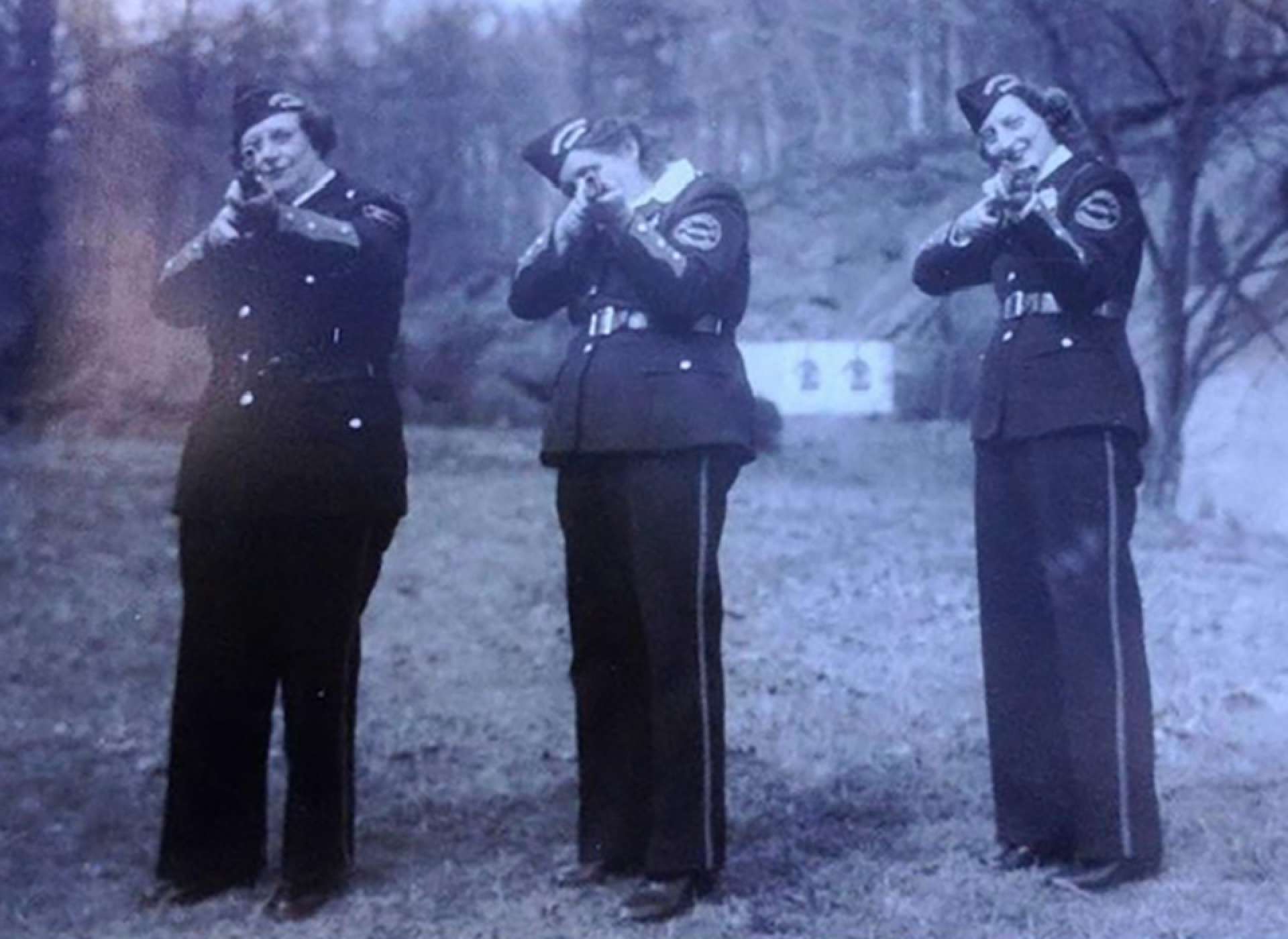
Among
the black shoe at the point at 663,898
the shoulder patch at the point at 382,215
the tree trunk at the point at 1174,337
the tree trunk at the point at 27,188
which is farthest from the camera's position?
the tree trunk at the point at 1174,337

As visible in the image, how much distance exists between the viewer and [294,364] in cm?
187

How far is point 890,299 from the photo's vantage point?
2.16m

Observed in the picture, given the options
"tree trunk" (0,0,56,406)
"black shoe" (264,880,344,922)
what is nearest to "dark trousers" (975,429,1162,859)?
"black shoe" (264,880,344,922)

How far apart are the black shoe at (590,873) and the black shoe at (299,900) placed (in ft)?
0.77

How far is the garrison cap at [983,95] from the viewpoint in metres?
2.00

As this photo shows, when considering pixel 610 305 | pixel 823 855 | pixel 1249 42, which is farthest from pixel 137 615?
pixel 1249 42

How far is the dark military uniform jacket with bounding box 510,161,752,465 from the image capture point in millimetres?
1857

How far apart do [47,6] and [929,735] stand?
53.3 inches

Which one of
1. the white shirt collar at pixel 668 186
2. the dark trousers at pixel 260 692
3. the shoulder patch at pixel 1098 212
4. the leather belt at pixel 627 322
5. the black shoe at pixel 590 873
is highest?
the white shirt collar at pixel 668 186

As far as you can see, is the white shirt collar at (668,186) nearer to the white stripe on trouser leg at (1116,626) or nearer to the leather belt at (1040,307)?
the leather belt at (1040,307)

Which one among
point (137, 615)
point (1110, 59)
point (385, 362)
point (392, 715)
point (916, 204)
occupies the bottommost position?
point (392, 715)

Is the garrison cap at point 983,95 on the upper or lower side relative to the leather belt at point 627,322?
upper

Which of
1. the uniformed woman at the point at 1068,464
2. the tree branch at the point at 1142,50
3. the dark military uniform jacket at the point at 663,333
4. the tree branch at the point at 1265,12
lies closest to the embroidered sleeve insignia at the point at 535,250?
the dark military uniform jacket at the point at 663,333

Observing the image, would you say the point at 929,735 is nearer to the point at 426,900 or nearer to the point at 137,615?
the point at 426,900
